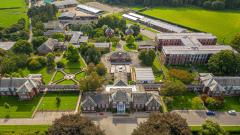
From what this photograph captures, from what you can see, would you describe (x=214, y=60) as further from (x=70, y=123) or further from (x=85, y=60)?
(x=70, y=123)

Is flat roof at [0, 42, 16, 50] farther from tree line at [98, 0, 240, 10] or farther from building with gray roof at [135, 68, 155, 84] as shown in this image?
tree line at [98, 0, 240, 10]

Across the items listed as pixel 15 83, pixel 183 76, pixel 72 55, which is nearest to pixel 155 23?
pixel 72 55

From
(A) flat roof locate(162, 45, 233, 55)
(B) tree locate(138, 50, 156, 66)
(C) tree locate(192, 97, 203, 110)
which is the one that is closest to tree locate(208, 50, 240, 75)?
(A) flat roof locate(162, 45, 233, 55)

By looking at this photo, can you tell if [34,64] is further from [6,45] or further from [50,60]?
[6,45]

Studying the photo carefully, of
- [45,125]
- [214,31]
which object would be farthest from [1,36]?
[214,31]

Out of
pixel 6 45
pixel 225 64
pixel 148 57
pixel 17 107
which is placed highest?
pixel 6 45

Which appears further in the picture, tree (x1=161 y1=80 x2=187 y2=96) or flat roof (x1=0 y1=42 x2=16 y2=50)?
flat roof (x1=0 y1=42 x2=16 y2=50)
